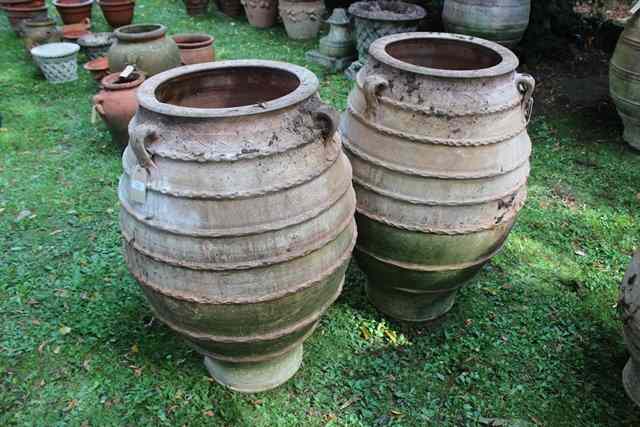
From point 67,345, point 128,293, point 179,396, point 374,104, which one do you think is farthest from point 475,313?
point 67,345

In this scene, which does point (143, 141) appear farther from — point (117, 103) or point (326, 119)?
point (117, 103)

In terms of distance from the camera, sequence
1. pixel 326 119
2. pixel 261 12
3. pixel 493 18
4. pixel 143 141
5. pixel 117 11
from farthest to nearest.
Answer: pixel 261 12 < pixel 117 11 < pixel 493 18 < pixel 326 119 < pixel 143 141

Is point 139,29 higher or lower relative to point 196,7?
higher

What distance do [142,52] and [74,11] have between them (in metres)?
3.87

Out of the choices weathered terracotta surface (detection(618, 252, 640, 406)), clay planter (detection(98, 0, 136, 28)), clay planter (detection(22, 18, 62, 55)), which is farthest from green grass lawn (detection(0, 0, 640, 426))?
clay planter (detection(98, 0, 136, 28))

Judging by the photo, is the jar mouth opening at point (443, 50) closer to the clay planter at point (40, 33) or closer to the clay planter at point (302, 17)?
the clay planter at point (302, 17)

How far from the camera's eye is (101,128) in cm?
561

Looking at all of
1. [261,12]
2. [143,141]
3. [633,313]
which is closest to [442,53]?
[633,313]

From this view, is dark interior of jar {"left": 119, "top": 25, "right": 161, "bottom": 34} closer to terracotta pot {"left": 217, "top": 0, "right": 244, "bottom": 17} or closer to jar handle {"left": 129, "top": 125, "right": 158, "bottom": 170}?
terracotta pot {"left": 217, "top": 0, "right": 244, "bottom": 17}

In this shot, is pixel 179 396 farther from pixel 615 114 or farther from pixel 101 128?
pixel 615 114

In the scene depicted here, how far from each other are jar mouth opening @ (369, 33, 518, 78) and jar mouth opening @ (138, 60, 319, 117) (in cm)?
51

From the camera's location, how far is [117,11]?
8469mm

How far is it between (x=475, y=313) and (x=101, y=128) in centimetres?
447

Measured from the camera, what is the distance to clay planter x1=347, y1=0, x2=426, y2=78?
20.2ft
